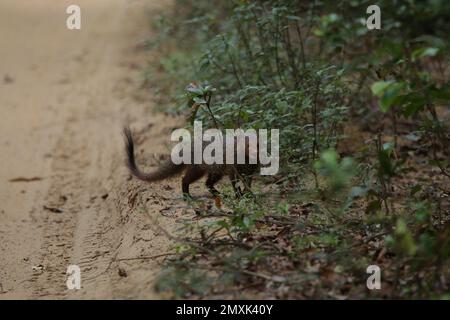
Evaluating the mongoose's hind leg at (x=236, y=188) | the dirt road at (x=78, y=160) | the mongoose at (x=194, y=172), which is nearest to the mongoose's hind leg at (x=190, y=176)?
the mongoose at (x=194, y=172)

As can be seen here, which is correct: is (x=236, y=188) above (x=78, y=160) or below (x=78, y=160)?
below

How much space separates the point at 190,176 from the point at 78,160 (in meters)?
2.13

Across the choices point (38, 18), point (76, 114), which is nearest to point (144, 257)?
point (76, 114)

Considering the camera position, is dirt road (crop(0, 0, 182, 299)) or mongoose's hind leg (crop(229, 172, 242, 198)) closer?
dirt road (crop(0, 0, 182, 299))

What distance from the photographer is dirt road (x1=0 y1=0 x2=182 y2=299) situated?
4.80 meters

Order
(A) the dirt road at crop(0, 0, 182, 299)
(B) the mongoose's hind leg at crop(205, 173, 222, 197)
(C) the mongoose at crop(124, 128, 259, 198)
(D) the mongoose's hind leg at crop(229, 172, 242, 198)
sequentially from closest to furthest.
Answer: (A) the dirt road at crop(0, 0, 182, 299), (D) the mongoose's hind leg at crop(229, 172, 242, 198), (C) the mongoose at crop(124, 128, 259, 198), (B) the mongoose's hind leg at crop(205, 173, 222, 197)

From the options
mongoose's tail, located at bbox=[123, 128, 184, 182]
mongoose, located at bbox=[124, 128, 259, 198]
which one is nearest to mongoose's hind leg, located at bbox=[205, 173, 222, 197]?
mongoose, located at bbox=[124, 128, 259, 198]

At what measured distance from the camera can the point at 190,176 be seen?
5.55 metres

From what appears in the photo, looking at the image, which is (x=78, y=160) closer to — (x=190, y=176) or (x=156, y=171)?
(x=156, y=171)

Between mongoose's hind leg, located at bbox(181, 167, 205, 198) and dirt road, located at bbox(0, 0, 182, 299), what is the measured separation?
138 mm

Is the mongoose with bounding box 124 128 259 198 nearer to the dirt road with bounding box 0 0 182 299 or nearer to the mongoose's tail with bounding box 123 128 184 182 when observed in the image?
the mongoose's tail with bounding box 123 128 184 182

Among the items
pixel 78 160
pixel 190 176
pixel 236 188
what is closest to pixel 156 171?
pixel 190 176

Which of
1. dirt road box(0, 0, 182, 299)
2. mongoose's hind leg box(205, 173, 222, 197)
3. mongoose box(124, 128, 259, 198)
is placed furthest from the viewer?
mongoose's hind leg box(205, 173, 222, 197)

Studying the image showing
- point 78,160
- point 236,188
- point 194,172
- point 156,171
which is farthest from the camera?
point 78,160
